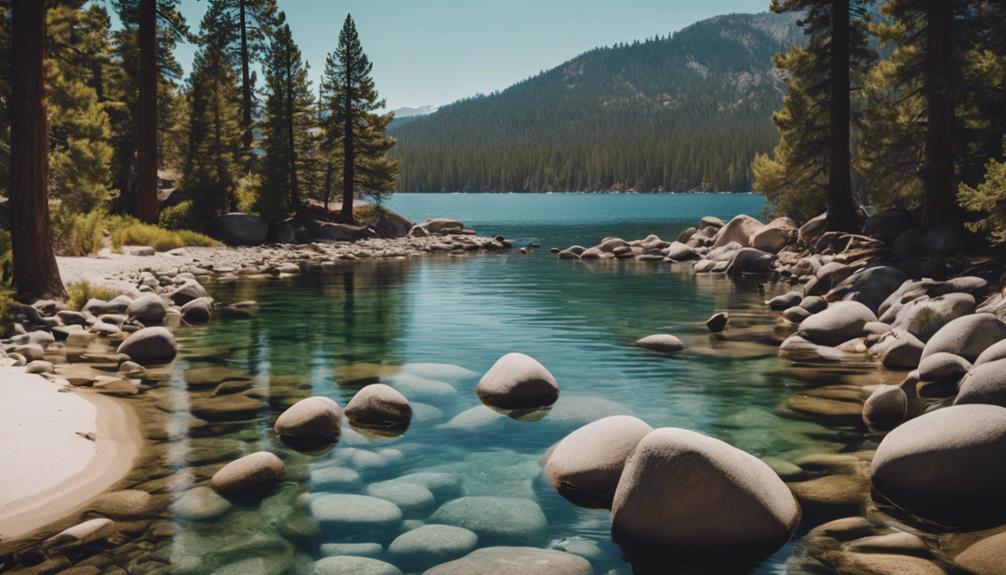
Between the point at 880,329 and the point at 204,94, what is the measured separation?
92.5ft

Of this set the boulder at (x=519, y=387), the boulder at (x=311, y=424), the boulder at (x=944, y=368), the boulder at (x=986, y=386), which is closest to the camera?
the boulder at (x=986, y=386)

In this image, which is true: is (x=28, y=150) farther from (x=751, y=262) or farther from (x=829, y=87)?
(x=829, y=87)

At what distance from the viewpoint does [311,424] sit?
7254 millimetres

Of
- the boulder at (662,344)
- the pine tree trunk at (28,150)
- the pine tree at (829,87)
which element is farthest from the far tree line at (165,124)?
the pine tree at (829,87)

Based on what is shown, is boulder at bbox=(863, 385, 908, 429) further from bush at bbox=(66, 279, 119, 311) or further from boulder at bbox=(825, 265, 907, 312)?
bush at bbox=(66, 279, 119, 311)

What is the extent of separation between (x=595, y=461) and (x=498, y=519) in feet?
3.29

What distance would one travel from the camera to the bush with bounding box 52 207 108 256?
63.2ft

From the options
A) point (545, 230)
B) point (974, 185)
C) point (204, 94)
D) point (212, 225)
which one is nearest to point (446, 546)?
point (974, 185)

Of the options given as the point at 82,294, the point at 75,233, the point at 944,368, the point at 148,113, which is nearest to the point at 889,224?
the point at 944,368

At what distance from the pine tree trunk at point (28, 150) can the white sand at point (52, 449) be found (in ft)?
14.9

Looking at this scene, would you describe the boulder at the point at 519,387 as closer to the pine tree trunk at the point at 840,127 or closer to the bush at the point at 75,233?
the bush at the point at 75,233

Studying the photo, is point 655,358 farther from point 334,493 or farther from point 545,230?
point 545,230

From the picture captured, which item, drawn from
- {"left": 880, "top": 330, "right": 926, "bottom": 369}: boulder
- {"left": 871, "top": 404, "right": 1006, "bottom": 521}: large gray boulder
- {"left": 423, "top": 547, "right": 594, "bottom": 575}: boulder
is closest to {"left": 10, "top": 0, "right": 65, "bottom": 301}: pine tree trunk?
{"left": 423, "top": 547, "right": 594, "bottom": 575}: boulder

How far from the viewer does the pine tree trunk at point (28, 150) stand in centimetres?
1151
